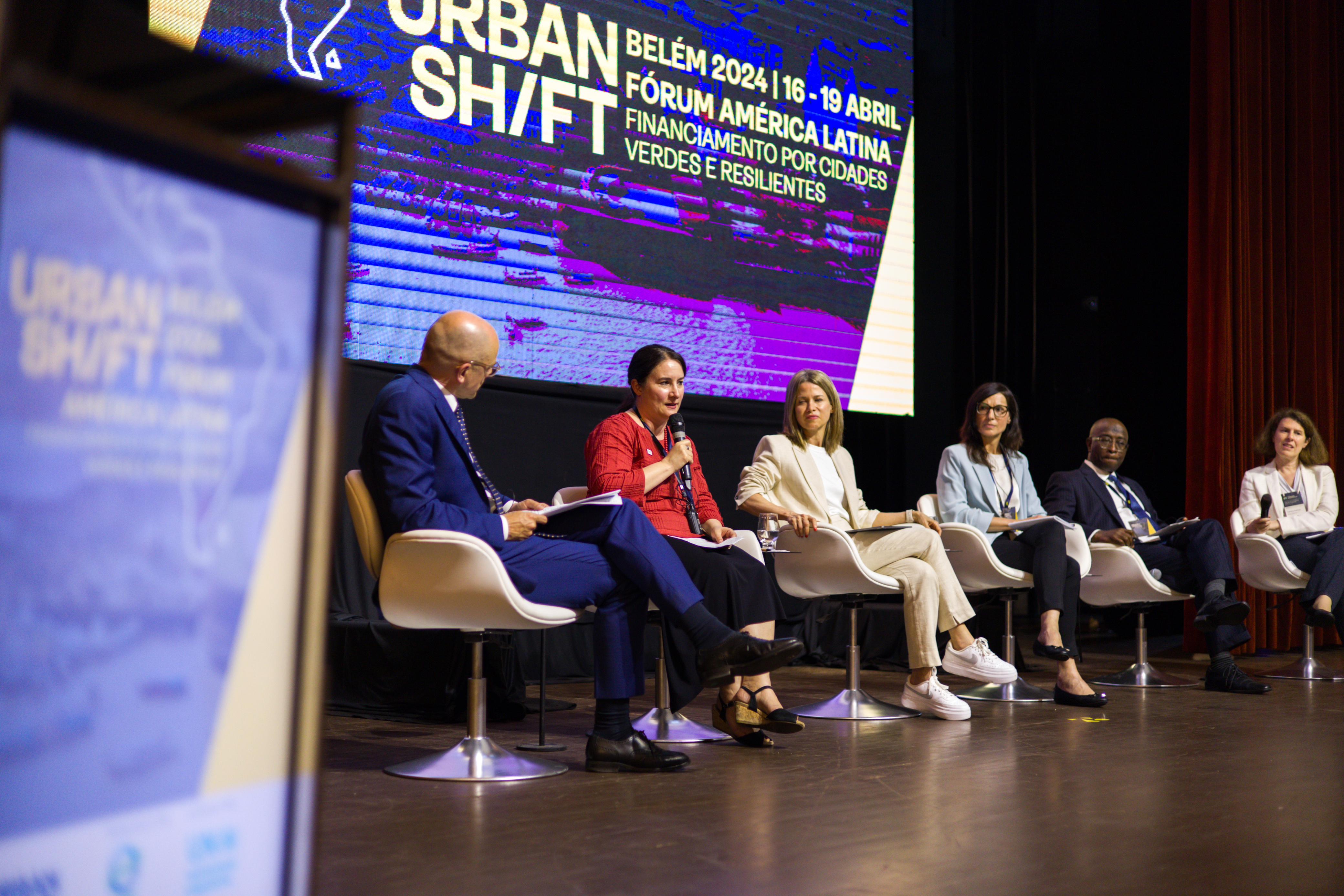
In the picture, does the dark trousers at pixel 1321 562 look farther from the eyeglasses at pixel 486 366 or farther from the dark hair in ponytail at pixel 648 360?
the eyeglasses at pixel 486 366

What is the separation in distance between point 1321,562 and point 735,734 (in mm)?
3139

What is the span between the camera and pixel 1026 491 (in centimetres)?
480

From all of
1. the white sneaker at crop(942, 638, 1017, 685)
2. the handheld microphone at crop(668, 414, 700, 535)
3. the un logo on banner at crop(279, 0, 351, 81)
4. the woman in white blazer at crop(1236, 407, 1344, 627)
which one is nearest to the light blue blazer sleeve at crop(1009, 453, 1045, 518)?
the white sneaker at crop(942, 638, 1017, 685)

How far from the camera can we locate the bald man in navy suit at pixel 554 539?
2.77 meters

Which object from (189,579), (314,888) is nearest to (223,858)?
(314,888)

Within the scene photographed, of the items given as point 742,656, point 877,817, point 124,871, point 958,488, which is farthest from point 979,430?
point 124,871

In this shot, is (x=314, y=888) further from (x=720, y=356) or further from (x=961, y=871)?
(x=720, y=356)

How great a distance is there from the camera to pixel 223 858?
1.05 m

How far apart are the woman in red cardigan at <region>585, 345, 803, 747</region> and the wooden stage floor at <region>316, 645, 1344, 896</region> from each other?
137 mm

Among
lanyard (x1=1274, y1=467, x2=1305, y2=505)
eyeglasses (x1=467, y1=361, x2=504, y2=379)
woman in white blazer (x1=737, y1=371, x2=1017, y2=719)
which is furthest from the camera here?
lanyard (x1=1274, y1=467, x2=1305, y2=505)

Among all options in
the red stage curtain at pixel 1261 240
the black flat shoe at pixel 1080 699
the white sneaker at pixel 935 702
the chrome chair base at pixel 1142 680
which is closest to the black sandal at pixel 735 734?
the white sneaker at pixel 935 702

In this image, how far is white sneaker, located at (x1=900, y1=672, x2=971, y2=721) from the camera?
392 centimetres

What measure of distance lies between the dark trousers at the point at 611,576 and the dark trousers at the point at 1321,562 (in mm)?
3430

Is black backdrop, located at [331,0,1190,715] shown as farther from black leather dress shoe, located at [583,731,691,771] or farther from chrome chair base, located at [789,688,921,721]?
black leather dress shoe, located at [583,731,691,771]
